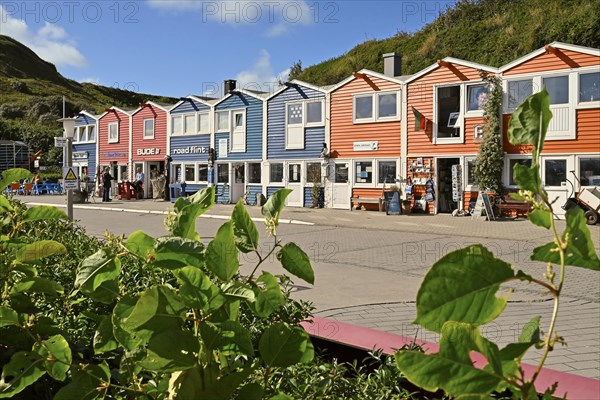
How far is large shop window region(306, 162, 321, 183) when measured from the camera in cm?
2651

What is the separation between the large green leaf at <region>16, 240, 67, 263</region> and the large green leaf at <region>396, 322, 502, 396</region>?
44.2 inches

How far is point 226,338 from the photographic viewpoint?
93 centimetres

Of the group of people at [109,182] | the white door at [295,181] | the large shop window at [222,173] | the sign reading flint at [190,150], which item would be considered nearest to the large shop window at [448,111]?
the white door at [295,181]

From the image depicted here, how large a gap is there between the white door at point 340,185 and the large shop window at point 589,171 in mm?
9074

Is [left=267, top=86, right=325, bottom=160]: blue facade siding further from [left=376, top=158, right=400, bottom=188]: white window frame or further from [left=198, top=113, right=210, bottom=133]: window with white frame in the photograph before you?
[left=198, top=113, right=210, bottom=133]: window with white frame

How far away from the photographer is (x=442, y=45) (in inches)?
1650

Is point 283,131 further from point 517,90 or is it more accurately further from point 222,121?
point 517,90

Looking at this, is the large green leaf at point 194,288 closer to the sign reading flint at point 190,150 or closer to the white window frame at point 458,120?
the white window frame at point 458,120

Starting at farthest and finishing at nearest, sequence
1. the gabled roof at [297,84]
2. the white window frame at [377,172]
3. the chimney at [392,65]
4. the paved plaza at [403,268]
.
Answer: the gabled roof at [297,84] → the chimney at [392,65] → the white window frame at [377,172] → the paved plaza at [403,268]

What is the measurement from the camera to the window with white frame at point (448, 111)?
2288 centimetres

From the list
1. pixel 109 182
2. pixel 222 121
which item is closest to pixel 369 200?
pixel 222 121

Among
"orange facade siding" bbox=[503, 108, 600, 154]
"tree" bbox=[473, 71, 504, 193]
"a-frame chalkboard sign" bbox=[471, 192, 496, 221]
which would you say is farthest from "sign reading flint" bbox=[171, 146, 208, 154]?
"orange facade siding" bbox=[503, 108, 600, 154]

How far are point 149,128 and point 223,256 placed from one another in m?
34.6

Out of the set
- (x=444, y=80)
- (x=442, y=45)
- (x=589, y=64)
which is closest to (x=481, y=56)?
(x=442, y=45)
